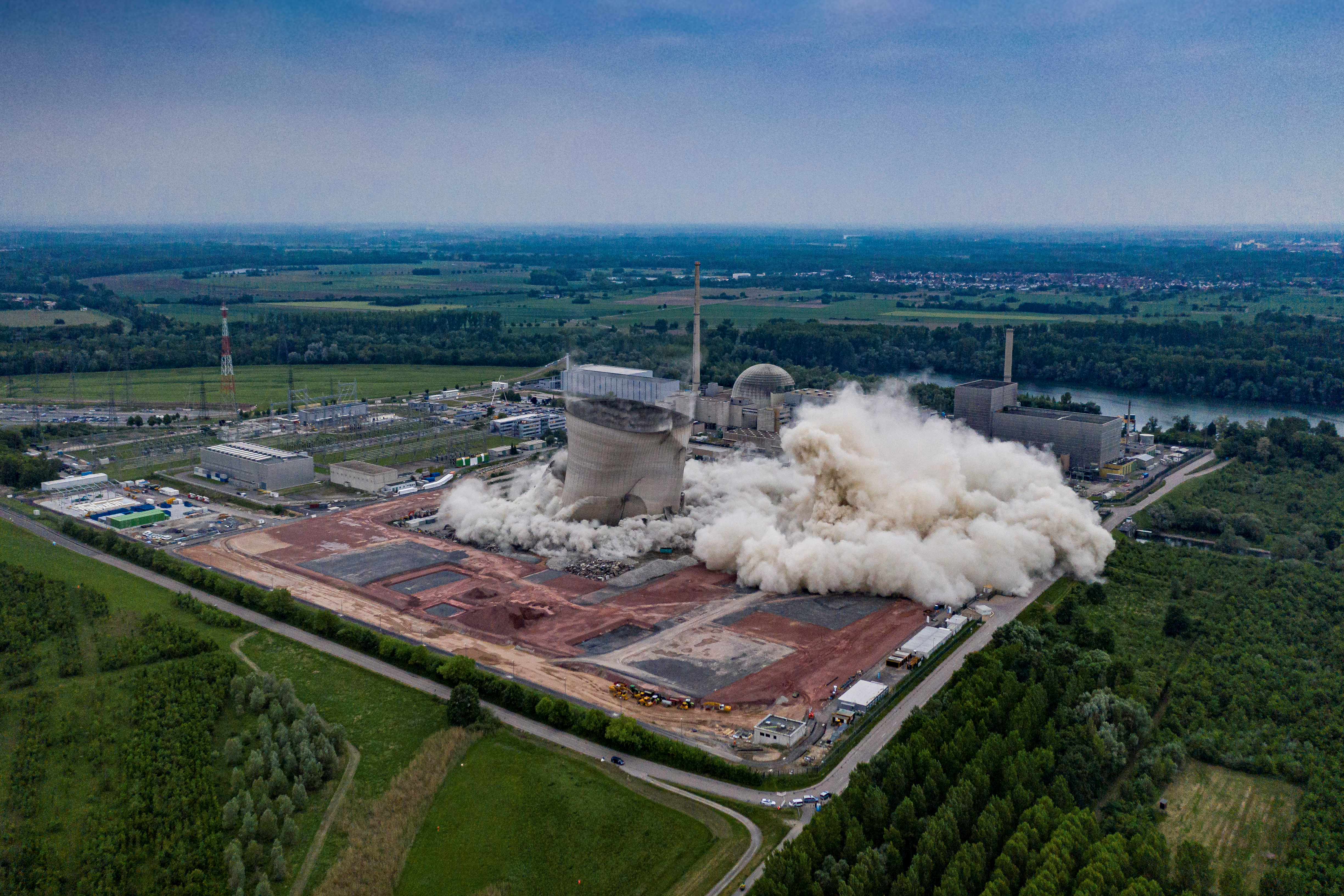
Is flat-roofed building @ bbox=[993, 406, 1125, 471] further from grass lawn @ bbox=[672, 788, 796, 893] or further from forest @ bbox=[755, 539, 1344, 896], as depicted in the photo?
grass lawn @ bbox=[672, 788, 796, 893]

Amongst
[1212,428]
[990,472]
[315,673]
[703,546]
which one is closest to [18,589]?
[315,673]

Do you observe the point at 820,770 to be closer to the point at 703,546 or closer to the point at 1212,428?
the point at 703,546

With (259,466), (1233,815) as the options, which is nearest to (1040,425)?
(1233,815)

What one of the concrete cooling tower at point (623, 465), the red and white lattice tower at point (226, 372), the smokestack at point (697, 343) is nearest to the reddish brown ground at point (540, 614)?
the concrete cooling tower at point (623, 465)

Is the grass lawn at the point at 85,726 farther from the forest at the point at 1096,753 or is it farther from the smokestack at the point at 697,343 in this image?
the smokestack at the point at 697,343

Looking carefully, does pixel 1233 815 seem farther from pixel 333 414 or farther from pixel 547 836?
pixel 333 414

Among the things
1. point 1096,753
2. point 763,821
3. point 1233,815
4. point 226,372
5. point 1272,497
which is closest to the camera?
point 1233,815
